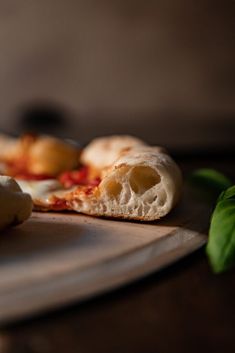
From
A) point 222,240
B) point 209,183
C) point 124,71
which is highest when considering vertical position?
point 222,240

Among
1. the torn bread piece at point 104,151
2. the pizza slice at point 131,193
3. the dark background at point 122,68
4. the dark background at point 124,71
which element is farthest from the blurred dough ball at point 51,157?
the dark background at point 122,68

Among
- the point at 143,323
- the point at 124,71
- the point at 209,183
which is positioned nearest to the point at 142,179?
the point at 209,183

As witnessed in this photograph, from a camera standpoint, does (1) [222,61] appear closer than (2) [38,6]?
Yes

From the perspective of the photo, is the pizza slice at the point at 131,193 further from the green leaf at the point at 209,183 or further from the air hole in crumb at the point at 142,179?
the green leaf at the point at 209,183

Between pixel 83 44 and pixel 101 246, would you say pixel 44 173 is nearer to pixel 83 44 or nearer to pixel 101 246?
pixel 101 246

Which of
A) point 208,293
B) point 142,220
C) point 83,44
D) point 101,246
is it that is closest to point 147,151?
point 142,220

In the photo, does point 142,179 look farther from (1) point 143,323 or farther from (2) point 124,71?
(2) point 124,71
